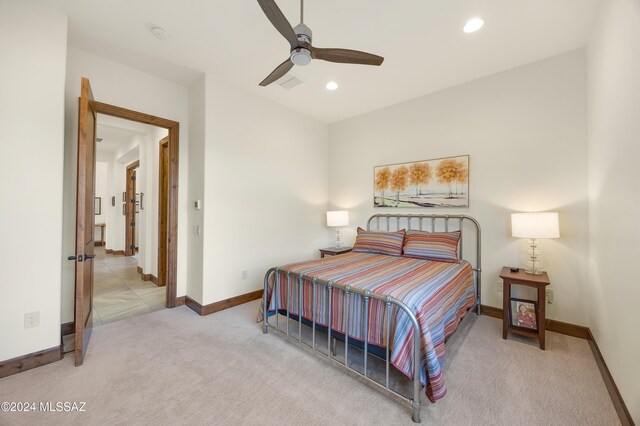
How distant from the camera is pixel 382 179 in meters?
4.26

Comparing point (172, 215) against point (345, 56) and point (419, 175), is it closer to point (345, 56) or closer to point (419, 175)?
point (345, 56)

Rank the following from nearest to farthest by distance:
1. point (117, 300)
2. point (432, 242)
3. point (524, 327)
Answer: point (524, 327), point (432, 242), point (117, 300)

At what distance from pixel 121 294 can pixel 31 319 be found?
2046 millimetres

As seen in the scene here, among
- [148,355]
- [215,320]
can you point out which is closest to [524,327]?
[215,320]

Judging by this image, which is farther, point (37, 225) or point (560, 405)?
point (37, 225)

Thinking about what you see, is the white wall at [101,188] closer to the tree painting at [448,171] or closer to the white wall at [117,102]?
the white wall at [117,102]

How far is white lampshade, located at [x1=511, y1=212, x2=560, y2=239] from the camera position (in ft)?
8.33

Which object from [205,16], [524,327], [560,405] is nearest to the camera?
[560,405]

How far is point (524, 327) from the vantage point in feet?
8.54

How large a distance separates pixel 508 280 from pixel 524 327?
48 cm

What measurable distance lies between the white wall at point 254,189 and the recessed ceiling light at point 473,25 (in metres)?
2.66

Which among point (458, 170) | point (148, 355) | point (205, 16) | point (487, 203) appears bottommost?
point (148, 355)

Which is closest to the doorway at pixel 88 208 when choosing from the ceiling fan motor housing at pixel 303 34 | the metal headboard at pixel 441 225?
the ceiling fan motor housing at pixel 303 34

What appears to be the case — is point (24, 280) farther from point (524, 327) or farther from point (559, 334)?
point (559, 334)
